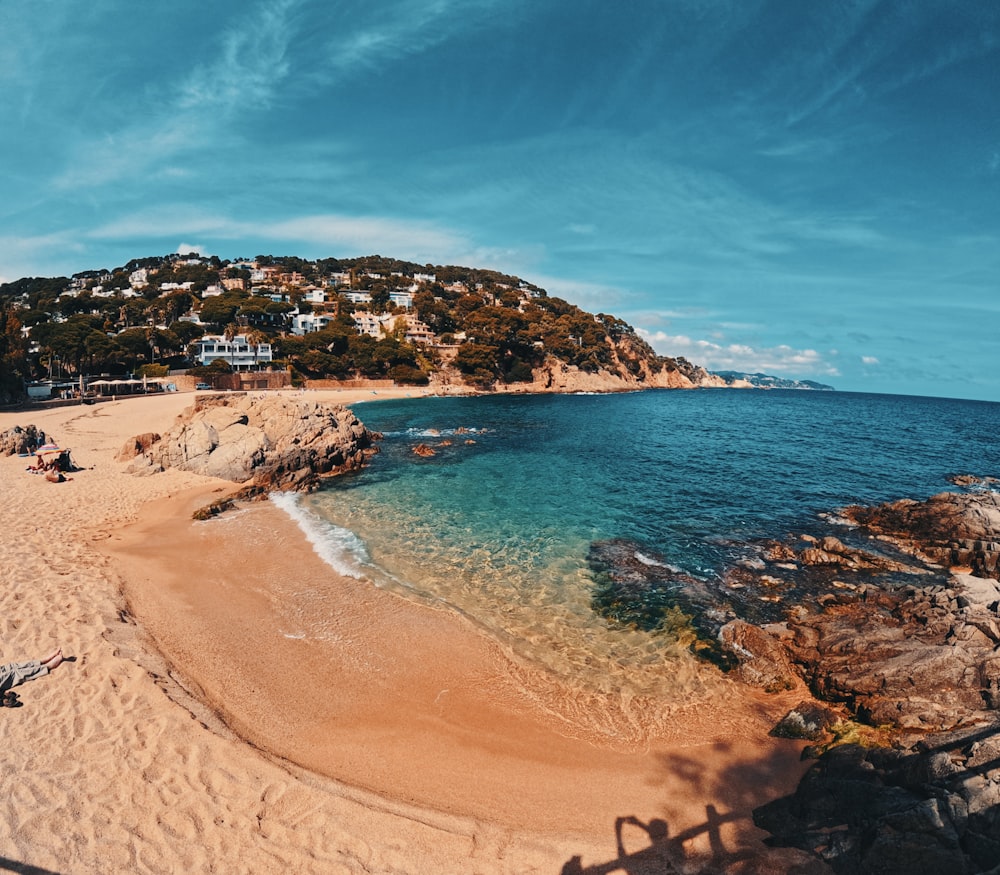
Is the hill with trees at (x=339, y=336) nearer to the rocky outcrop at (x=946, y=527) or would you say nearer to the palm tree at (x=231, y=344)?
the palm tree at (x=231, y=344)

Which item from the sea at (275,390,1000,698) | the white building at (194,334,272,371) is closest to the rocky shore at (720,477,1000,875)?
the sea at (275,390,1000,698)

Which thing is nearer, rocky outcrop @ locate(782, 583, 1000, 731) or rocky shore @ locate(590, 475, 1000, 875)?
rocky shore @ locate(590, 475, 1000, 875)

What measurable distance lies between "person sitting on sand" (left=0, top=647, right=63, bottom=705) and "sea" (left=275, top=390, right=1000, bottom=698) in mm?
5200

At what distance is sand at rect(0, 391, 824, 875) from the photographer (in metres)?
7.01

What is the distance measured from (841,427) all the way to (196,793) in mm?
80011

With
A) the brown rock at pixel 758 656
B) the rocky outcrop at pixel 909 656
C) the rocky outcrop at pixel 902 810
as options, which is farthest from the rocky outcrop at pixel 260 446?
the rocky outcrop at pixel 902 810

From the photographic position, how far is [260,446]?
29703mm

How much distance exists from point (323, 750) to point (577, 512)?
1699 cm

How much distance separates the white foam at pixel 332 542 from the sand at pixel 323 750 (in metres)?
1.80

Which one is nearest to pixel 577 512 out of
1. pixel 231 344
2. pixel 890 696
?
pixel 890 696

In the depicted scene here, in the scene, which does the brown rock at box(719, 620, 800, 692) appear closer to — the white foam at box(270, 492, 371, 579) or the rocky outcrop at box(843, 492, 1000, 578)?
the white foam at box(270, 492, 371, 579)

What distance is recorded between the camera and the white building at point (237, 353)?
297ft

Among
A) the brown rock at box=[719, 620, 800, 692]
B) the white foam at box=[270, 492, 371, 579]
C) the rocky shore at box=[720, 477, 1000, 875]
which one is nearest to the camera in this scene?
the rocky shore at box=[720, 477, 1000, 875]

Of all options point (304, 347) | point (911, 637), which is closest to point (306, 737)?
point (911, 637)
